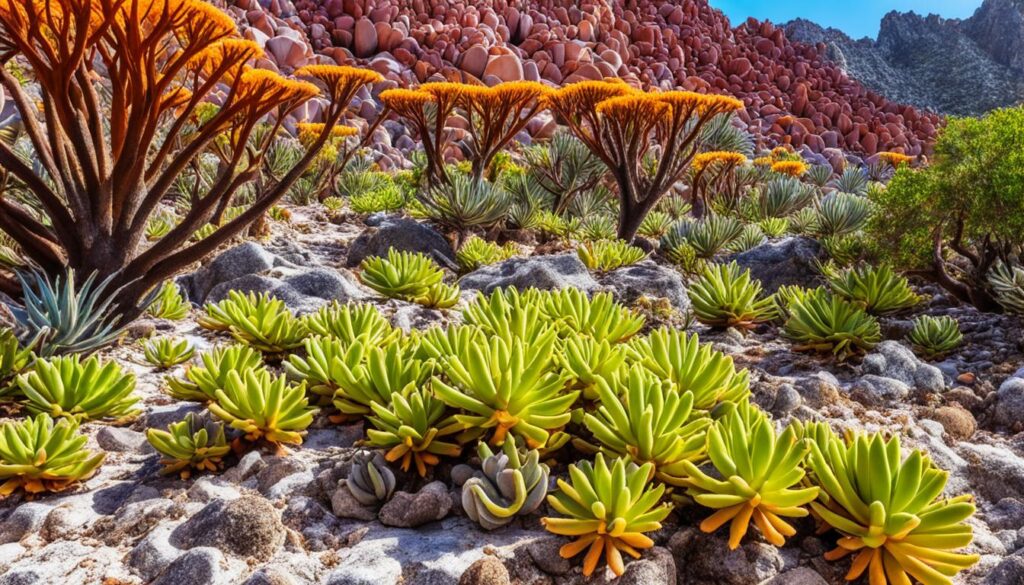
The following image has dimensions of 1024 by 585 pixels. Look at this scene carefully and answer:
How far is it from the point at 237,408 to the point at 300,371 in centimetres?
51

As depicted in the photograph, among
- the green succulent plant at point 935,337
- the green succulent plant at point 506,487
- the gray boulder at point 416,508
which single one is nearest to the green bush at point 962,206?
the green succulent plant at point 935,337

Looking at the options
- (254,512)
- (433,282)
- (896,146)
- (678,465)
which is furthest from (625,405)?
(896,146)

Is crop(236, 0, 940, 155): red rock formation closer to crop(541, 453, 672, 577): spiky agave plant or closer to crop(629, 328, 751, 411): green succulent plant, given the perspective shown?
crop(629, 328, 751, 411): green succulent plant

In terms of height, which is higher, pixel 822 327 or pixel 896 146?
pixel 896 146

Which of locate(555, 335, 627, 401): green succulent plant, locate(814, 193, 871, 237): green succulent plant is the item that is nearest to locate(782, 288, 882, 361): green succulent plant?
locate(555, 335, 627, 401): green succulent plant

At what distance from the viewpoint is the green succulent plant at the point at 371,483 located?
2398 mm

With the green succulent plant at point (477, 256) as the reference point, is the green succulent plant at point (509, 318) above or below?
below

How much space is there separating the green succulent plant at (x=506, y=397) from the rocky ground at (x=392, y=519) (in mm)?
288

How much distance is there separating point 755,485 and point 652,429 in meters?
0.40

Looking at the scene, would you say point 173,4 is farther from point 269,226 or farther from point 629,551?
point 269,226

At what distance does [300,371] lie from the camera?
127 inches

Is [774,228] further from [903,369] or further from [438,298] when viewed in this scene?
[438,298]

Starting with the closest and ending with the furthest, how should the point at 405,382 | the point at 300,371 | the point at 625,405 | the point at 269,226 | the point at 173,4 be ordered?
the point at 625,405
the point at 405,382
the point at 300,371
the point at 173,4
the point at 269,226

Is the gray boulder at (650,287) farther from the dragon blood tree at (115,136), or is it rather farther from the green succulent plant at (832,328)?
the dragon blood tree at (115,136)
